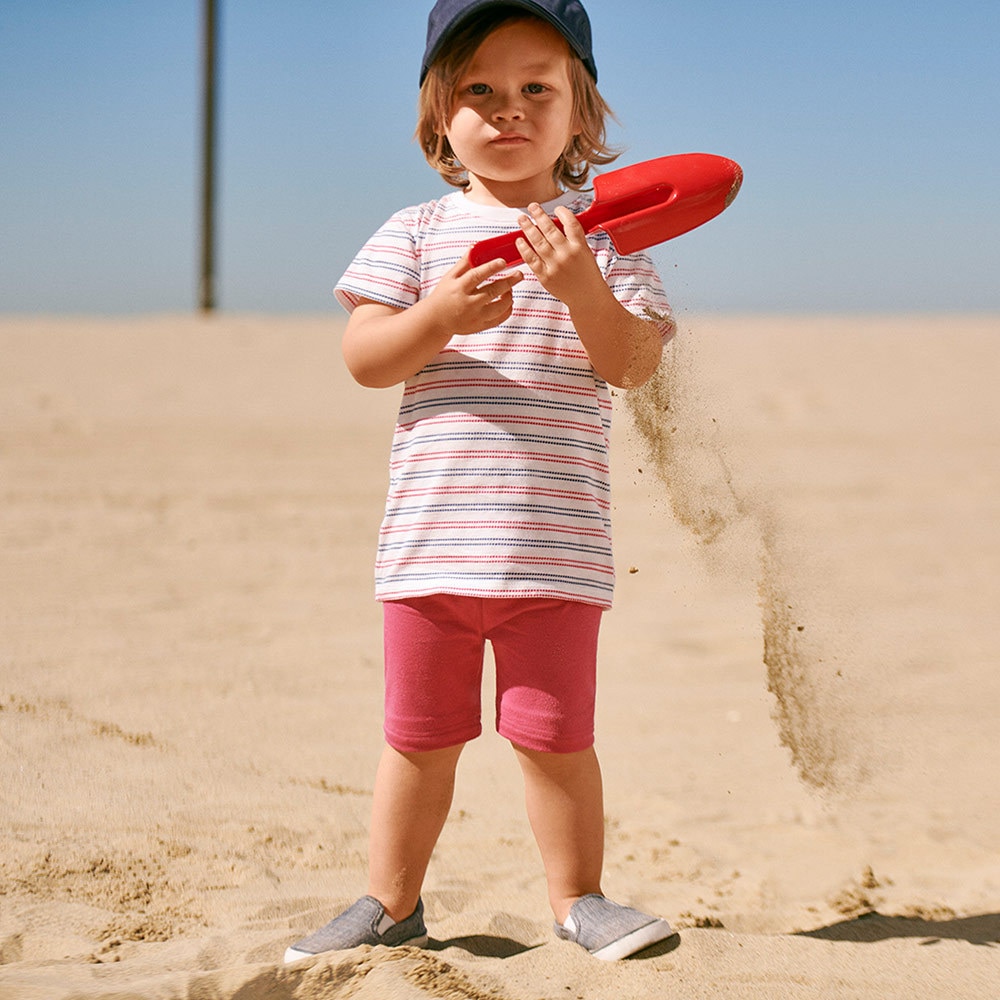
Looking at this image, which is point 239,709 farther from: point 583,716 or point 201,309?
point 201,309

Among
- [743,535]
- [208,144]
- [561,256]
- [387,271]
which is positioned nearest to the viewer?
[561,256]

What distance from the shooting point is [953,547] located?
5121 mm

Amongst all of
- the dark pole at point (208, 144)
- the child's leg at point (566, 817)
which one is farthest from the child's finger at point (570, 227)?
the dark pole at point (208, 144)

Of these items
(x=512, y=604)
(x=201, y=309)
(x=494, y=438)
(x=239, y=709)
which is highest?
(x=201, y=309)

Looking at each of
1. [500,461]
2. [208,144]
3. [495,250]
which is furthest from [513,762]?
[208,144]

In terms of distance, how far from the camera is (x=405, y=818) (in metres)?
1.95

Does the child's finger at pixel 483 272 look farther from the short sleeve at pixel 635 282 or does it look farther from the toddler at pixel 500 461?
the short sleeve at pixel 635 282

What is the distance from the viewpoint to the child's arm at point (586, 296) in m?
1.69

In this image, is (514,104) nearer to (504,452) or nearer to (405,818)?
(504,452)

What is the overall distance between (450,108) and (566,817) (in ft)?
3.65

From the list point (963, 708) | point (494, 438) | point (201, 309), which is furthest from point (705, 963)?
point (201, 309)

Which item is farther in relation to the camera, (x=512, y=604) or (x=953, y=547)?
(x=953, y=547)

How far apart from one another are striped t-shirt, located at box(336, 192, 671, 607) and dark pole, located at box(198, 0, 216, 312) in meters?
13.0

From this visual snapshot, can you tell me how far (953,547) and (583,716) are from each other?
3664 millimetres
